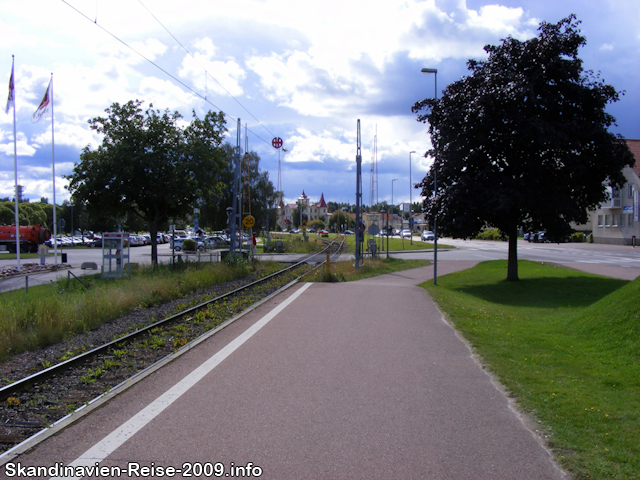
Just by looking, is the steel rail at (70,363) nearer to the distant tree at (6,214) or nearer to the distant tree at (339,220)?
the distant tree at (6,214)

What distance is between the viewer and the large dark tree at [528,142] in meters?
18.4

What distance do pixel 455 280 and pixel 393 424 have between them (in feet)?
60.1

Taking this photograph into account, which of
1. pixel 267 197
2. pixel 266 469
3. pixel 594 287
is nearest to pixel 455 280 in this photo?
pixel 594 287

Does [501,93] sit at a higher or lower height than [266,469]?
higher

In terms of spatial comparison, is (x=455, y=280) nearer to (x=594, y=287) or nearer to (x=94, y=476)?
(x=594, y=287)

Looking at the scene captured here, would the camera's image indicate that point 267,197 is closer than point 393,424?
No

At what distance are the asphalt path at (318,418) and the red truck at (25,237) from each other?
47.9 meters

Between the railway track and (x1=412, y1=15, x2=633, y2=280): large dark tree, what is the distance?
11.1 m

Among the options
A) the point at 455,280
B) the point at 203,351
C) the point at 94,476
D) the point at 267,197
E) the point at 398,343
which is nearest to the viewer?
the point at 94,476

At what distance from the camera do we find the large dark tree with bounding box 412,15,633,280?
18438mm

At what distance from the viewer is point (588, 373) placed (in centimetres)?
678

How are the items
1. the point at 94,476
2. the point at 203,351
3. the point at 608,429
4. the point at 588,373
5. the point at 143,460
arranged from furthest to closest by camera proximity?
1. the point at 203,351
2. the point at 588,373
3. the point at 608,429
4. the point at 143,460
5. the point at 94,476

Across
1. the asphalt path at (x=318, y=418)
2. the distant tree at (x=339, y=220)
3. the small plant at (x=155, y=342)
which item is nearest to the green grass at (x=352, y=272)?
the small plant at (x=155, y=342)

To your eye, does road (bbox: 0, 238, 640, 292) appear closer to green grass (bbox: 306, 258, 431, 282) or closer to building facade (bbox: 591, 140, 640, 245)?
green grass (bbox: 306, 258, 431, 282)
